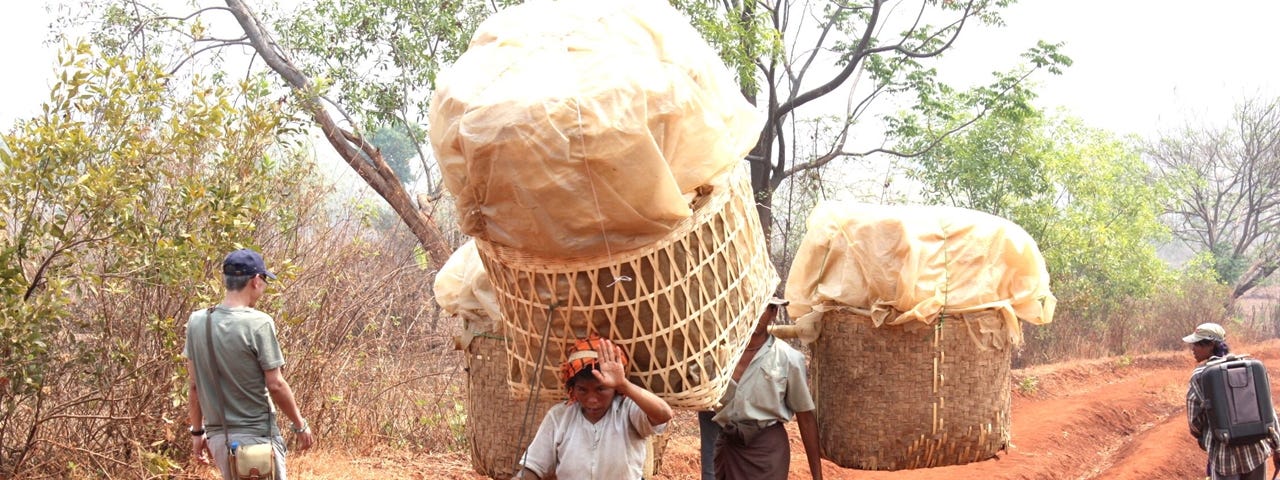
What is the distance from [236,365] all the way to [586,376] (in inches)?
61.6

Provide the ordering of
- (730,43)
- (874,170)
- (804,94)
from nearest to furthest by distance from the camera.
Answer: (730,43), (804,94), (874,170)

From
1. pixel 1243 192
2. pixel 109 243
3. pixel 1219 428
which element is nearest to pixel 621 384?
pixel 109 243

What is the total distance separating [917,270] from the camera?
529 centimetres

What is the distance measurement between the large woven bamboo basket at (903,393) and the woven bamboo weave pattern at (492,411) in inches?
63.1

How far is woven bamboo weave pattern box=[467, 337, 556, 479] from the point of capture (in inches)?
224

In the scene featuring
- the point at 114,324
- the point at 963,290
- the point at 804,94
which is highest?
the point at 804,94

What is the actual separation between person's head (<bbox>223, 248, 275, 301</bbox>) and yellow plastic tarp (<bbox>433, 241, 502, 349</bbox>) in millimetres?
1413

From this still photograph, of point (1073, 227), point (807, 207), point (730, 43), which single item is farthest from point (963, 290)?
point (1073, 227)

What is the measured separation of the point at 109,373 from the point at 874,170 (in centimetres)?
1294

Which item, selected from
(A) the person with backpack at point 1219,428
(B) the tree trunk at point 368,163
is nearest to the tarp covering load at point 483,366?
(A) the person with backpack at point 1219,428

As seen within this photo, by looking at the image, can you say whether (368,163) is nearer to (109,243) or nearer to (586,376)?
(109,243)

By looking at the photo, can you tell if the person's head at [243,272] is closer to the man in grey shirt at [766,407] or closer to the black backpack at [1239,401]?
the man in grey shirt at [766,407]

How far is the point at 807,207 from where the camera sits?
49.7 feet

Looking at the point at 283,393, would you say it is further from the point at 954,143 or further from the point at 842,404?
the point at 954,143
